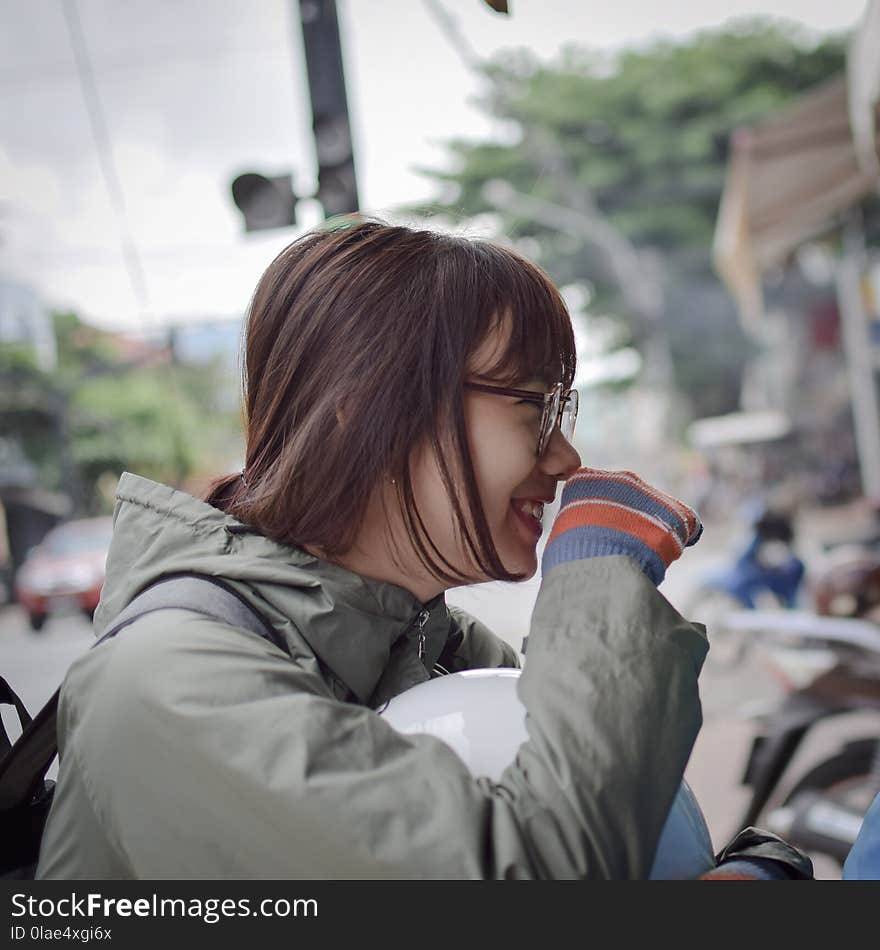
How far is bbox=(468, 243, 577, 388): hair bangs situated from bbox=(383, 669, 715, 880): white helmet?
34 cm

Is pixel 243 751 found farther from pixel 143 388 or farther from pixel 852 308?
pixel 143 388

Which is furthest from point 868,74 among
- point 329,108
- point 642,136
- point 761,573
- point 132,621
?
point 642,136

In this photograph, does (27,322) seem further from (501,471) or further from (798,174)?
(501,471)

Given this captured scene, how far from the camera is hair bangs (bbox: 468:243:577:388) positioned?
114cm

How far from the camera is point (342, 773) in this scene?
850mm

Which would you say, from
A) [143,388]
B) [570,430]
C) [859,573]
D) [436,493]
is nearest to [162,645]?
[436,493]

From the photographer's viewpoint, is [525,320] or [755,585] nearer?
[525,320]

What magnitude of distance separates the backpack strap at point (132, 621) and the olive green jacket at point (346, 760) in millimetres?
16

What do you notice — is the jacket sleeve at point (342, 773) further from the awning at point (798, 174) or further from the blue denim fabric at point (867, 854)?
the awning at point (798, 174)

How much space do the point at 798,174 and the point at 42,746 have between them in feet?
16.6

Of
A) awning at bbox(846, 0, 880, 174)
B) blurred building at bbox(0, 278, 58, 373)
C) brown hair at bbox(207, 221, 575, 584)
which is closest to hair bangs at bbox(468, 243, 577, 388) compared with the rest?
brown hair at bbox(207, 221, 575, 584)

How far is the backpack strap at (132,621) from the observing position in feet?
3.15

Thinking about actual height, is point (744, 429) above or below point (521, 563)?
below

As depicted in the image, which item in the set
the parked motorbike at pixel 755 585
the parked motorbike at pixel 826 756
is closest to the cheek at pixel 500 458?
the parked motorbike at pixel 826 756
